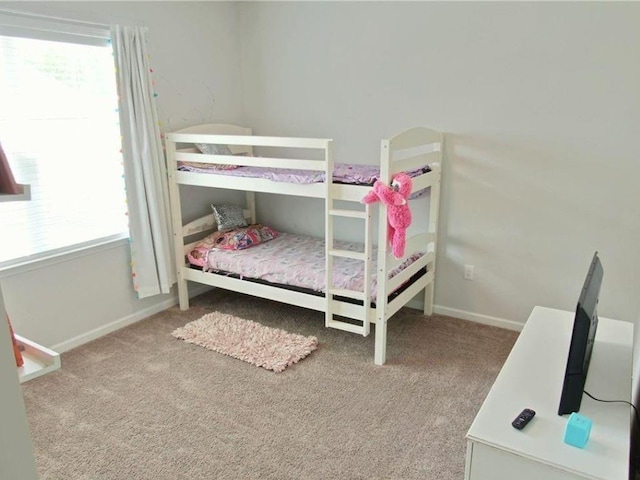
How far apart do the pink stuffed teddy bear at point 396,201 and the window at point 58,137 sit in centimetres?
181

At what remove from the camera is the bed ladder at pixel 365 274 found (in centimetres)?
286

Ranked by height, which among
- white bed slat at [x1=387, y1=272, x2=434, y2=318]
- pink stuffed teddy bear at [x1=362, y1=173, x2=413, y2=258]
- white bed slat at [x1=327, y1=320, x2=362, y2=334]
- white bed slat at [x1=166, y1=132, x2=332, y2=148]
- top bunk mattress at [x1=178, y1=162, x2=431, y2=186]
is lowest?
white bed slat at [x1=327, y1=320, x2=362, y2=334]

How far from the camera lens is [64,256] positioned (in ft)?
10.3

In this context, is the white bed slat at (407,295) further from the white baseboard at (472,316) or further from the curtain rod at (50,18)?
the curtain rod at (50,18)

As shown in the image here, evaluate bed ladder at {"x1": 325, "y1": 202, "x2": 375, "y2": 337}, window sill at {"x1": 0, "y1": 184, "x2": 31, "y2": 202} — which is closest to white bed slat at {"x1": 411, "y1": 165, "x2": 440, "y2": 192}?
bed ladder at {"x1": 325, "y1": 202, "x2": 375, "y2": 337}

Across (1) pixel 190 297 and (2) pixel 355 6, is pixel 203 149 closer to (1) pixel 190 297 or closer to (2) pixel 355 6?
(1) pixel 190 297

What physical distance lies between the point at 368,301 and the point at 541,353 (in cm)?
112

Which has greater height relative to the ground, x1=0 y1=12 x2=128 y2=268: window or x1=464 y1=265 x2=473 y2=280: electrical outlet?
x1=0 y1=12 x2=128 y2=268: window

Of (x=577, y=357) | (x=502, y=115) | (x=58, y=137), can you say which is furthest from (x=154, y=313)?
(x=577, y=357)

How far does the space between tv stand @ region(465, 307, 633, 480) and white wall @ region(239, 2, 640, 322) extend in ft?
3.66

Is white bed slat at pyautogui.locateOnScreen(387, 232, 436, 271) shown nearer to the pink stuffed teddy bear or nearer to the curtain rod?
the pink stuffed teddy bear

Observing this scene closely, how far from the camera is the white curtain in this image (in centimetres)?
326

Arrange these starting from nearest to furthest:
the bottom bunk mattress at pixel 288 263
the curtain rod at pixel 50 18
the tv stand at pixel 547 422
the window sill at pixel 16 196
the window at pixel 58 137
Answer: the window sill at pixel 16 196 < the tv stand at pixel 547 422 < the curtain rod at pixel 50 18 < the window at pixel 58 137 < the bottom bunk mattress at pixel 288 263

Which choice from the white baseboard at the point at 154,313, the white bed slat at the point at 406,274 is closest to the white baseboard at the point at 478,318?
the white baseboard at the point at 154,313
